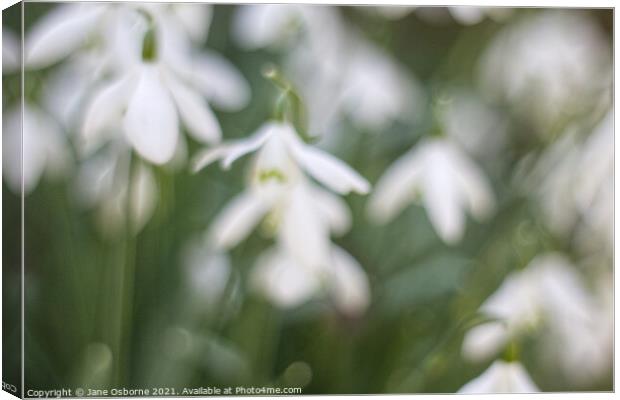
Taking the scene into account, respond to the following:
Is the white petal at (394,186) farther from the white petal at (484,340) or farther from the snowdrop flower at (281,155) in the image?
the white petal at (484,340)

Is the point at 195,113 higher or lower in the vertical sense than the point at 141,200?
higher

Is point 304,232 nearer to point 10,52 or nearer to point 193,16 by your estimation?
point 193,16

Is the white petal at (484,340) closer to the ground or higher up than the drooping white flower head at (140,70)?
closer to the ground

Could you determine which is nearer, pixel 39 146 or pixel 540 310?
pixel 39 146

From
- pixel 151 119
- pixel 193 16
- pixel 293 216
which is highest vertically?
pixel 193 16

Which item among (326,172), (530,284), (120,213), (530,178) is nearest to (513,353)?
(530,284)

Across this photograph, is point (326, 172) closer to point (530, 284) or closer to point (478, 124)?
point (478, 124)

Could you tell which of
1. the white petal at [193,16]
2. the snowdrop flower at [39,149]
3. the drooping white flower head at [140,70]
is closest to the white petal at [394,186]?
the drooping white flower head at [140,70]

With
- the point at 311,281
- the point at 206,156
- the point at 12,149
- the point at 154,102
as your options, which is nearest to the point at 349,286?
the point at 311,281
